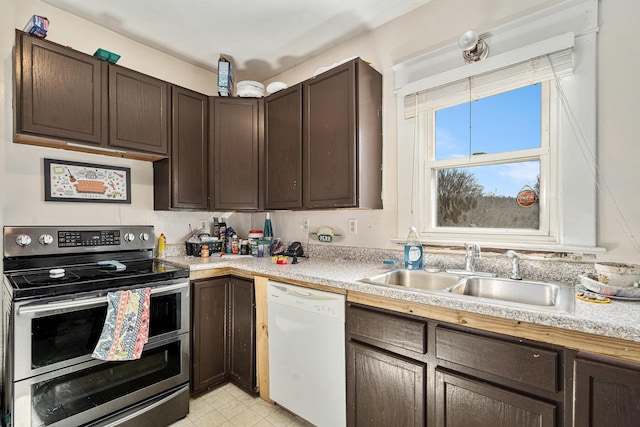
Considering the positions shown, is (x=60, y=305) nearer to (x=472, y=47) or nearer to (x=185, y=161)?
(x=185, y=161)

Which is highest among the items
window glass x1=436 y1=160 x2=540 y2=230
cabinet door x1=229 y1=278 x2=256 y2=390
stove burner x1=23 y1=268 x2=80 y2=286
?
window glass x1=436 y1=160 x2=540 y2=230

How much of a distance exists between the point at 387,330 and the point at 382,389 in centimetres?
29

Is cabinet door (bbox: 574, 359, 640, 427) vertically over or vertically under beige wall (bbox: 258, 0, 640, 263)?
under

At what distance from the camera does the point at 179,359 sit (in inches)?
74.1

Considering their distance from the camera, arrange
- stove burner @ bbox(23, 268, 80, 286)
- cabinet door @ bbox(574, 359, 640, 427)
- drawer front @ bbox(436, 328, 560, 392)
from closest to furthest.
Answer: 1. cabinet door @ bbox(574, 359, 640, 427)
2. drawer front @ bbox(436, 328, 560, 392)
3. stove burner @ bbox(23, 268, 80, 286)

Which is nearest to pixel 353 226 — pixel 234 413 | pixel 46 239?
pixel 234 413

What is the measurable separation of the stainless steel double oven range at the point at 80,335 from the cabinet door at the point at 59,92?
25.9 inches

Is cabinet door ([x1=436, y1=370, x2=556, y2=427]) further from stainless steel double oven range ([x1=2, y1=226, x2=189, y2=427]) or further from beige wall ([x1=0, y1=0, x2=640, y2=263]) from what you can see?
stainless steel double oven range ([x1=2, y1=226, x2=189, y2=427])

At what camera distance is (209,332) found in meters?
2.10

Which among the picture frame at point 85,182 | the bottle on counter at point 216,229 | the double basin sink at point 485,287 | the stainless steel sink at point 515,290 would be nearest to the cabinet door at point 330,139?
the double basin sink at point 485,287

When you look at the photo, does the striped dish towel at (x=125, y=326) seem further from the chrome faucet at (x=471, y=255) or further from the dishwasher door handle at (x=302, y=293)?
the chrome faucet at (x=471, y=255)

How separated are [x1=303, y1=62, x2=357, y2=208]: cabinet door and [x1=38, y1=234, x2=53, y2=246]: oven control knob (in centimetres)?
167

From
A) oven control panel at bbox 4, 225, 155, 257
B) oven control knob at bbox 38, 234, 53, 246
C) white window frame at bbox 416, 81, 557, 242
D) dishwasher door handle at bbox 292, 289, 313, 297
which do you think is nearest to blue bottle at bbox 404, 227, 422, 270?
white window frame at bbox 416, 81, 557, 242

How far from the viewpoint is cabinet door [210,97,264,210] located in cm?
253
